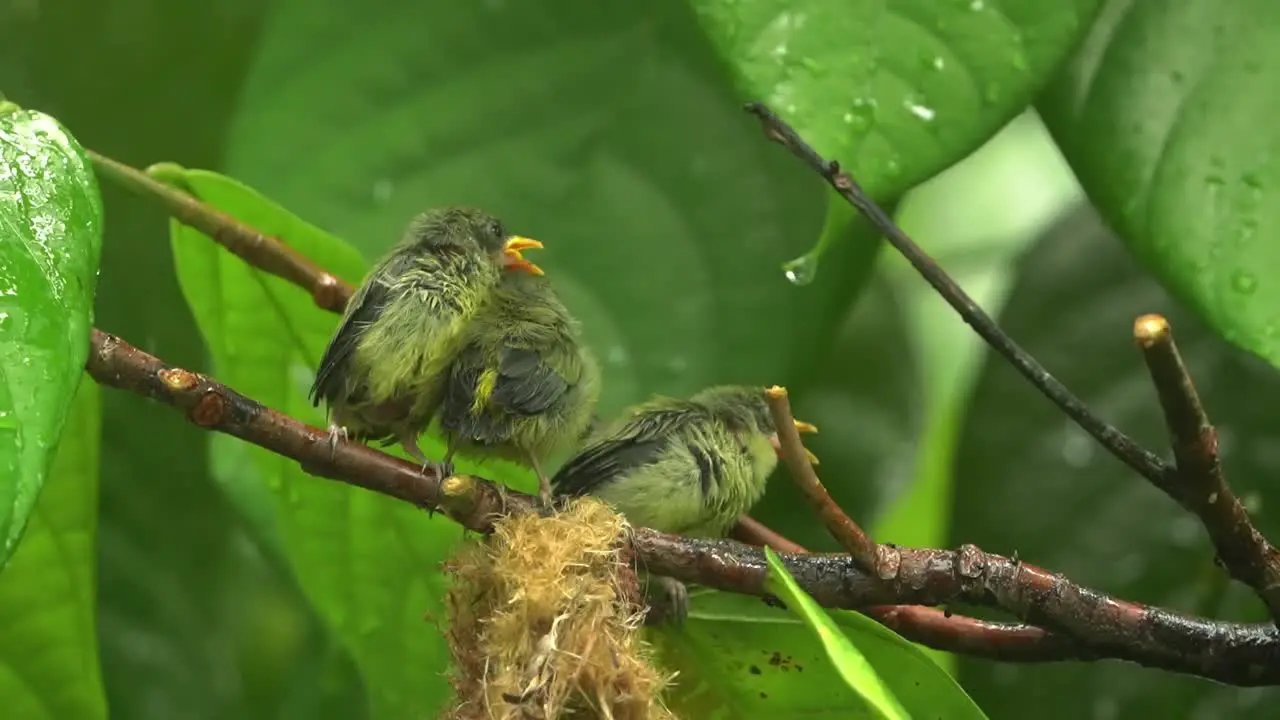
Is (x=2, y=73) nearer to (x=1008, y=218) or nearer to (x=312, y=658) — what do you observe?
(x=312, y=658)

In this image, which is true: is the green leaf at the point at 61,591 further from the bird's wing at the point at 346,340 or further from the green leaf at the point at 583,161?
the green leaf at the point at 583,161

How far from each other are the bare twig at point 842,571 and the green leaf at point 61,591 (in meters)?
0.21

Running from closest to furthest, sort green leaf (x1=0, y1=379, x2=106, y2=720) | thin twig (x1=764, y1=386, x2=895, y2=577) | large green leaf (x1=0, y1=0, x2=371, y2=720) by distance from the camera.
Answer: thin twig (x1=764, y1=386, x2=895, y2=577) → green leaf (x1=0, y1=379, x2=106, y2=720) → large green leaf (x1=0, y1=0, x2=371, y2=720)

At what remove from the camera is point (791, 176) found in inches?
46.6

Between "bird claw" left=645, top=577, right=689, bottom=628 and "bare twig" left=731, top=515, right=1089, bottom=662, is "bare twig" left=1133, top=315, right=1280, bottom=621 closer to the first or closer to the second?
"bare twig" left=731, top=515, right=1089, bottom=662

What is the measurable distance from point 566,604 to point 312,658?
2.32 feet

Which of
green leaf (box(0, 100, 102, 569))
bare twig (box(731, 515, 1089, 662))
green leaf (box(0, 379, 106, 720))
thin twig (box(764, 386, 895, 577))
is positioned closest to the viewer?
green leaf (box(0, 100, 102, 569))

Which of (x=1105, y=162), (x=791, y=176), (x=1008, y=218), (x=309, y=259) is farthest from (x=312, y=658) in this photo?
(x=1008, y=218)

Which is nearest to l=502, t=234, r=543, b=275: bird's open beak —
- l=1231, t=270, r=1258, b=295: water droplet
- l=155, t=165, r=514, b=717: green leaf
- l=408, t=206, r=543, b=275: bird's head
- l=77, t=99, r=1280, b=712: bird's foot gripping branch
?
l=408, t=206, r=543, b=275: bird's head

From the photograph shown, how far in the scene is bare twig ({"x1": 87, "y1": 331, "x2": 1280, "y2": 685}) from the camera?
0.73 m

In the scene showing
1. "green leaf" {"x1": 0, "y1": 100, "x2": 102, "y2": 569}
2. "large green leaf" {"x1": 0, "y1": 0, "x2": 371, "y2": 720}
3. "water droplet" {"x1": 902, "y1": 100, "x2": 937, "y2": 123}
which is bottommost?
"large green leaf" {"x1": 0, "y1": 0, "x2": 371, "y2": 720}

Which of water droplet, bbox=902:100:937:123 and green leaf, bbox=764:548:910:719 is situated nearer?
green leaf, bbox=764:548:910:719

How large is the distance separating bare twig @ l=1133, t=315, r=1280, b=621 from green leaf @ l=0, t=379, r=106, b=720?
683 millimetres

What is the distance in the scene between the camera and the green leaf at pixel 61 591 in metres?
0.91
